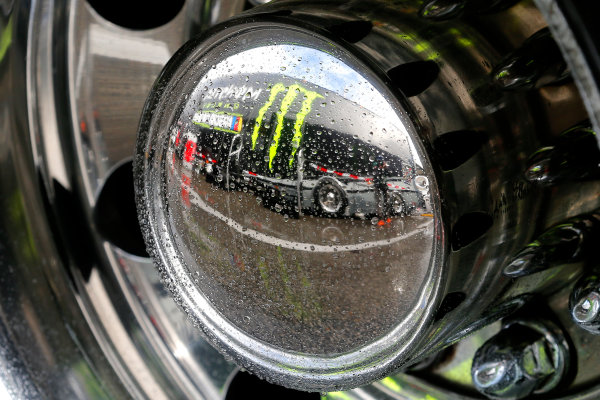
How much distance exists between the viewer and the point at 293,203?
1.85ft

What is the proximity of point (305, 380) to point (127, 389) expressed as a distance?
0.41 m

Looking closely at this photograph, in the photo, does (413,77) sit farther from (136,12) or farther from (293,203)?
(136,12)

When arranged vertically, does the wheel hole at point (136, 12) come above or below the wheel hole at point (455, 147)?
below

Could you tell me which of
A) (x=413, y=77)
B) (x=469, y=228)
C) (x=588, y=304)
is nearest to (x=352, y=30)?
(x=413, y=77)

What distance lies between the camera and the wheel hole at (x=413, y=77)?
49 centimetres

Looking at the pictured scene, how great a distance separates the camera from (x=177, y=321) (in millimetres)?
988

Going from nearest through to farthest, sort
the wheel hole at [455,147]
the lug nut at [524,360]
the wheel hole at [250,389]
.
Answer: the wheel hole at [455,147]
the lug nut at [524,360]
the wheel hole at [250,389]

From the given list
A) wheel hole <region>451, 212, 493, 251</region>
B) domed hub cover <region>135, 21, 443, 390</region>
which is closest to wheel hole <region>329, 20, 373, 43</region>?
domed hub cover <region>135, 21, 443, 390</region>

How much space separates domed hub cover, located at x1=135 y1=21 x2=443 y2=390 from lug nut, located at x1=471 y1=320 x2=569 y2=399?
156 millimetres

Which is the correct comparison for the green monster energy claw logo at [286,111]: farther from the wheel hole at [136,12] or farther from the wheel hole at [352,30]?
the wheel hole at [136,12]

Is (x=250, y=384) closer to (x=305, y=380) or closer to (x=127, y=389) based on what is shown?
(x=127, y=389)

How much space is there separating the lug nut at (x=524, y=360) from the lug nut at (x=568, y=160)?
186mm

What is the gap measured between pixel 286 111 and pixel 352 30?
0.09m

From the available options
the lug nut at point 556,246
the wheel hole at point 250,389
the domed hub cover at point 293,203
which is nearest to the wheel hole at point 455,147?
the domed hub cover at point 293,203
